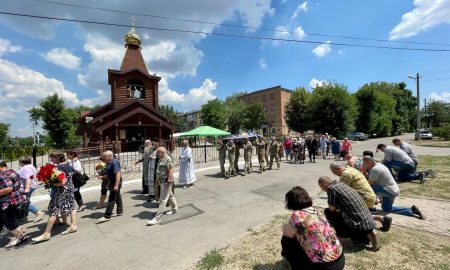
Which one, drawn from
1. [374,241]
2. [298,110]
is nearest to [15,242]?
[374,241]

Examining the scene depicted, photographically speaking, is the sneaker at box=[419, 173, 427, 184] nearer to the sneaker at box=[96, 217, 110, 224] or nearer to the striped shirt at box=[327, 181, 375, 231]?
the striped shirt at box=[327, 181, 375, 231]

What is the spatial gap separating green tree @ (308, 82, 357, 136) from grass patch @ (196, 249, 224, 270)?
111ft

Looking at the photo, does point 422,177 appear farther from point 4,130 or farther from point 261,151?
point 4,130

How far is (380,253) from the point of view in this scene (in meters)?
3.84

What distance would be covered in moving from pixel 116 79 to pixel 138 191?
20.3 meters

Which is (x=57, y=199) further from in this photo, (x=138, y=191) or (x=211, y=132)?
(x=211, y=132)

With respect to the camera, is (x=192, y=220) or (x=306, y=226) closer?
(x=306, y=226)

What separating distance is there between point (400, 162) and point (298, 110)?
108 ft

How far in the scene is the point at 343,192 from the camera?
3.73 metres

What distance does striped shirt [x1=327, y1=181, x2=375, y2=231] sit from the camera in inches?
146

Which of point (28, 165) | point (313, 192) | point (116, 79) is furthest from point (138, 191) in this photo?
point (116, 79)

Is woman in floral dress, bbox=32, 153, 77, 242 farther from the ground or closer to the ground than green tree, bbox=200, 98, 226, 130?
closer to the ground

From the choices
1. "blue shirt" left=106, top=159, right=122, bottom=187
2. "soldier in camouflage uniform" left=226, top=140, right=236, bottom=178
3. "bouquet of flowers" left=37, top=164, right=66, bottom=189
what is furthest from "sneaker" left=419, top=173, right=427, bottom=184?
"bouquet of flowers" left=37, top=164, right=66, bottom=189

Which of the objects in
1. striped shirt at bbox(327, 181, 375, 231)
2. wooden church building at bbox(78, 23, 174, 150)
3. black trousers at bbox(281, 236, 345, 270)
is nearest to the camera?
black trousers at bbox(281, 236, 345, 270)
